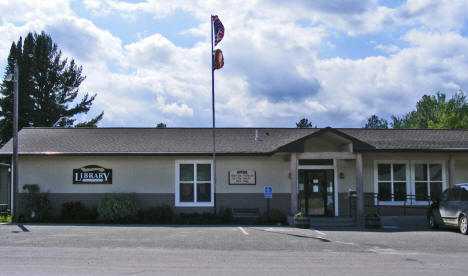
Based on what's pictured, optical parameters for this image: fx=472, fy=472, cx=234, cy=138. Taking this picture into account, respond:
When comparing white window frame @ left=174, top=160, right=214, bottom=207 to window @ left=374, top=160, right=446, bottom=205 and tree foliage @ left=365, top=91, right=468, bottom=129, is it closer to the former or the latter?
window @ left=374, top=160, right=446, bottom=205

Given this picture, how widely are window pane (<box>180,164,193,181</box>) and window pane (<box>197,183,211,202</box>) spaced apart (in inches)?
20.9

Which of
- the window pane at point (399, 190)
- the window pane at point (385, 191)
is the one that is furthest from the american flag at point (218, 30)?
the window pane at point (399, 190)

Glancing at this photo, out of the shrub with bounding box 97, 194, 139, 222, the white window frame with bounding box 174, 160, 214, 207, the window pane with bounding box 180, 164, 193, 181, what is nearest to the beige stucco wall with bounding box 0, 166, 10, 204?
the shrub with bounding box 97, 194, 139, 222

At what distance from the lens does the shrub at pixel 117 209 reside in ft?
61.5

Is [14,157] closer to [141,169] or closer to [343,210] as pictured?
[141,169]

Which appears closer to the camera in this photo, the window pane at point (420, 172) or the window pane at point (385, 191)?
the window pane at point (385, 191)

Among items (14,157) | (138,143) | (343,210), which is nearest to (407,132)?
(343,210)

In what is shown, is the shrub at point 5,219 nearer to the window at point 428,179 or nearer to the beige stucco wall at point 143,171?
the beige stucco wall at point 143,171

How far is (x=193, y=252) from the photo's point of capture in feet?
37.5

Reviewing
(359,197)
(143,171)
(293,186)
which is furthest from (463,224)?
(143,171)

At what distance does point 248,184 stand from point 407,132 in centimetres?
932

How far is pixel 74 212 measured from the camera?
1938 centimetres

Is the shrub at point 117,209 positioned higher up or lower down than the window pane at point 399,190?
lower down

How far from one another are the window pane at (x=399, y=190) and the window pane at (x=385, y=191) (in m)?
0.23
